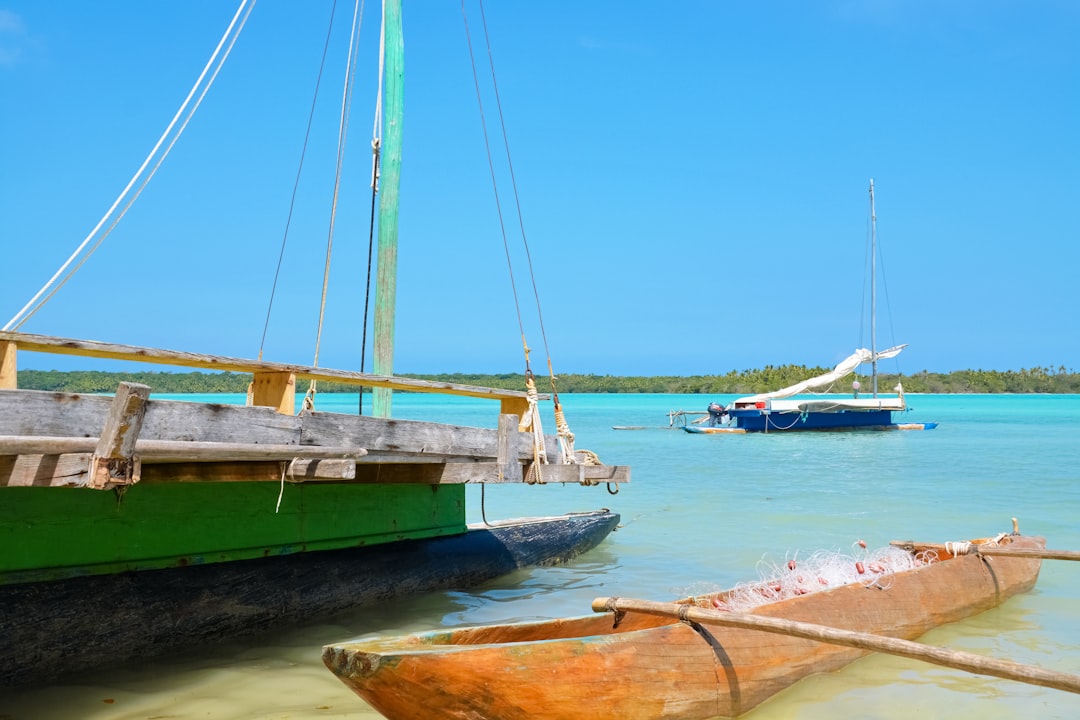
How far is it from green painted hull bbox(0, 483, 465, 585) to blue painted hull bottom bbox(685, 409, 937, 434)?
3581 centimetres

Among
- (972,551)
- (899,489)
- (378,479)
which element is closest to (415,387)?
(378,479)

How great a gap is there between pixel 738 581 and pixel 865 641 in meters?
5.44

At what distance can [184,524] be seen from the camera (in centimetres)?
637

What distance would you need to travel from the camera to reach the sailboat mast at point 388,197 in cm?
857

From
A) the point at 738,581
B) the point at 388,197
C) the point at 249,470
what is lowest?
the point at 738,581

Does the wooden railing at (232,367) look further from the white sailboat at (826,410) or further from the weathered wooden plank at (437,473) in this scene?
the white sailboat at (826,410)

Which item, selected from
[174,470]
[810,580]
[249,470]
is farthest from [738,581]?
[174,470]

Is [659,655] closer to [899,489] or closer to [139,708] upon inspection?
[139,708]

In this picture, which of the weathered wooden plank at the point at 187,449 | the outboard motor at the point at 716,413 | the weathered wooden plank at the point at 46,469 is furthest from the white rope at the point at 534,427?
the outboard motor at the point at 716,413

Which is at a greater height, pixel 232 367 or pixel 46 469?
pixel 232 367

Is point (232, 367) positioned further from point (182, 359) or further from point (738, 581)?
point (738, 581)

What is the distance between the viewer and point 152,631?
6074 mm

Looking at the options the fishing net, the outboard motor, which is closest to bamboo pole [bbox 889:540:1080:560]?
the fishing net

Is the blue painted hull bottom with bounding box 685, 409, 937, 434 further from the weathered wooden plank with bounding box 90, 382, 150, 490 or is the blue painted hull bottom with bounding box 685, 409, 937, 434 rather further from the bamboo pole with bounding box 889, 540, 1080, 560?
the weathered wooden plank with bounding box 90, 382, 150, 490
